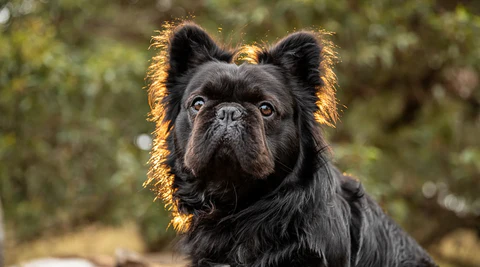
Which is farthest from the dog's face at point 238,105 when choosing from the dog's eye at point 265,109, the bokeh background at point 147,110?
the bokeh background at point 147,110

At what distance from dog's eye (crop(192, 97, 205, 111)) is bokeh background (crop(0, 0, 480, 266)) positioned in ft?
9.94

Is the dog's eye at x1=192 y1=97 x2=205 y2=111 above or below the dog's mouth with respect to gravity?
above

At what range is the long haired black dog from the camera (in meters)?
3.73

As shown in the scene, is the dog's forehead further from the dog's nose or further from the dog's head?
the dog's nose

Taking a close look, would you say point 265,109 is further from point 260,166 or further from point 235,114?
point 260,166

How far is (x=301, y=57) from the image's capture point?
4363 millimetres

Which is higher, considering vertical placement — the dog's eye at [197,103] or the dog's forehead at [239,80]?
the dog's forehead at [239,80]

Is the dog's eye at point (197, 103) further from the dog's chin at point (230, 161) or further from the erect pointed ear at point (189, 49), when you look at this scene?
the erect pointed ear at point (189, 49)

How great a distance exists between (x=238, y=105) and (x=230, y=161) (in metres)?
0.41

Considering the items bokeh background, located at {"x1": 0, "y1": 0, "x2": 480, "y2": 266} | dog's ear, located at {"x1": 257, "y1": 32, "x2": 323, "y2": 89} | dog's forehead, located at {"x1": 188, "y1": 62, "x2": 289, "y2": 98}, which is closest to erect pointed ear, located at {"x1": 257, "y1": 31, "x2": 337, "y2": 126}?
dog's ear, located at {"x1": 257, "y1": 32, "x2": 323, "y2": 89}

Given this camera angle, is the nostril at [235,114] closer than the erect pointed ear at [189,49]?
Yes

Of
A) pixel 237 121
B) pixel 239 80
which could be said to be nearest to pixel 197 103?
pixel 239 80

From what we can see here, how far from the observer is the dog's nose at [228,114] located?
366 centimetres

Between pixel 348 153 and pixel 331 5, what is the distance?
7.42 ft
